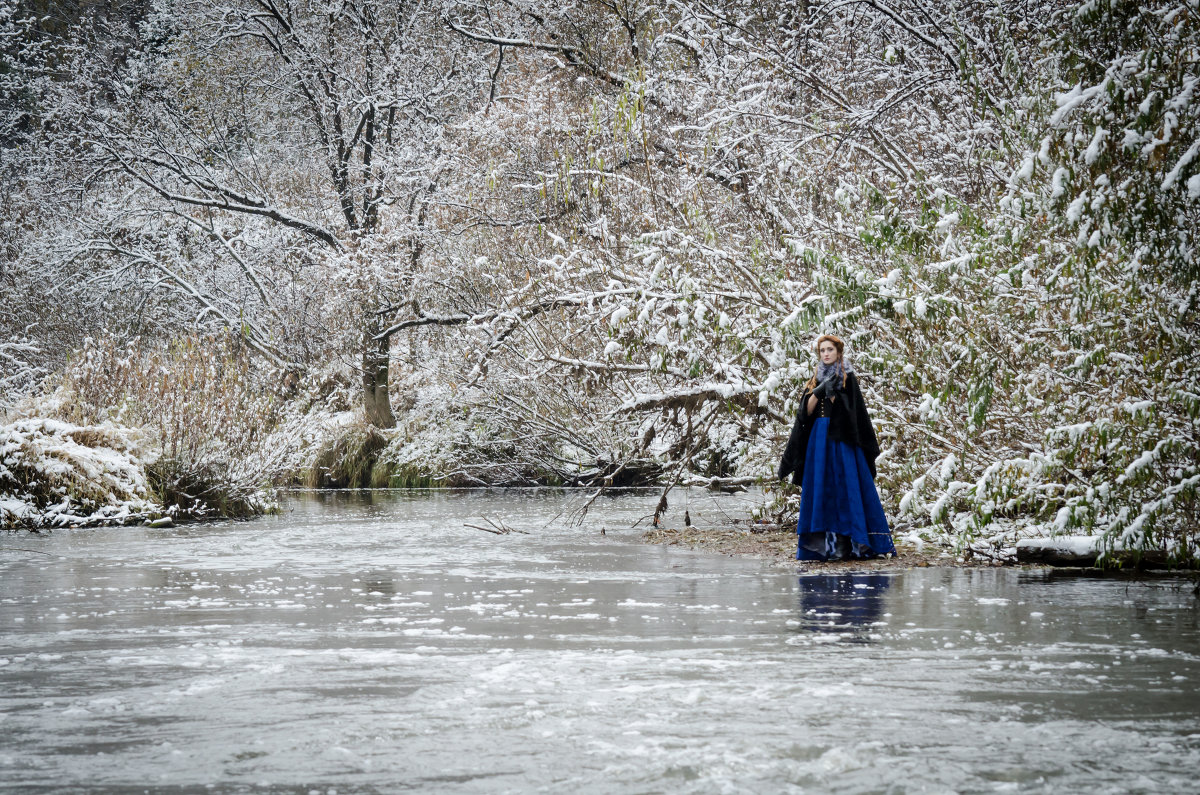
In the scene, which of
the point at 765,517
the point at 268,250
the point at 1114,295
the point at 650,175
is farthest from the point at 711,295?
the point at 268,250

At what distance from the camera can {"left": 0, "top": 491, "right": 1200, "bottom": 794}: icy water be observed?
3.97 metres

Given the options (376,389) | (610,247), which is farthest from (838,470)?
A: (376,389)

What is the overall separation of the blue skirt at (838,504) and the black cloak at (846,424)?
0.06m

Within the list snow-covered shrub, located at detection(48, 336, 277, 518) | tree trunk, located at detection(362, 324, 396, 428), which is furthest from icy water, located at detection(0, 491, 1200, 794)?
tree trunk, located at detection(362, 324, 396, 428)

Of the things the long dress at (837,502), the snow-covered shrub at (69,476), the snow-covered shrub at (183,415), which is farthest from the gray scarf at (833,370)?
the snow-covered shrub at (69,476)

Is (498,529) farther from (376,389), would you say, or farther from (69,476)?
(376,389)

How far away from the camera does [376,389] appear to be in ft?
92.3

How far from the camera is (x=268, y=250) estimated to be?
3061 cm

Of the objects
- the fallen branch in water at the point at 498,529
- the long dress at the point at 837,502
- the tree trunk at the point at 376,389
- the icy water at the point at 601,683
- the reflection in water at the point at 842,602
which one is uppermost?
the tree trunk at the point at 376,389

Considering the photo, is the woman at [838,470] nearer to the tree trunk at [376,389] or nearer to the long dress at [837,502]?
the long dress at [837,502]

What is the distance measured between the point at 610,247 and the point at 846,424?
17.6 ft

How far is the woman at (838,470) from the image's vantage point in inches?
423

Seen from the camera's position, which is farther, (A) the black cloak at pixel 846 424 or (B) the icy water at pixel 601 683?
(A) the black cloak at pixel 846 424

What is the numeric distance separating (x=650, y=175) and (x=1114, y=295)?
21.6 feet
